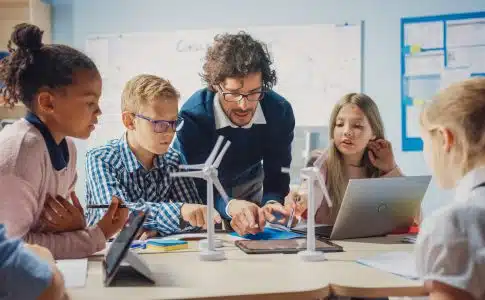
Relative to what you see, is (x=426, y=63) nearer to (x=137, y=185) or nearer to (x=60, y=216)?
(x=137, y=185)

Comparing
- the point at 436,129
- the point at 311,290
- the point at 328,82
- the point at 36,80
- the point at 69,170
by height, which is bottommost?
the point at 311,290

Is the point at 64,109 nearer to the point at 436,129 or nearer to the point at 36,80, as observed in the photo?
the point at 36,80

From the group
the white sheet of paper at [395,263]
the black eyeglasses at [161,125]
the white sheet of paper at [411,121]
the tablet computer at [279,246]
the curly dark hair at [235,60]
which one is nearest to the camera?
the white sheet of paper at [395,263]

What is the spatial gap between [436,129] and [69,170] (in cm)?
97

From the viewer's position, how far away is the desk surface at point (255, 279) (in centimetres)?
121

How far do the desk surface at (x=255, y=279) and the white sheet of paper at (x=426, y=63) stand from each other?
248 cm

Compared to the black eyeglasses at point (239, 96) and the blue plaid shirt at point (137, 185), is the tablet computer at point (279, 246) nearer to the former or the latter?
the blue plaid shirt at point (137, 185)

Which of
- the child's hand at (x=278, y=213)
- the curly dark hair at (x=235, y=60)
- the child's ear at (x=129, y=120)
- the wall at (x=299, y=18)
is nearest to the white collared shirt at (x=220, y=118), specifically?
the curly dark hair at (x=235, y=60)

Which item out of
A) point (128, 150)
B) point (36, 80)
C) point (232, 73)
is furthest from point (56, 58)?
point (232, 73)

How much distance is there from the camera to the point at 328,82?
154 inches

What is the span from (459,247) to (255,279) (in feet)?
1.44

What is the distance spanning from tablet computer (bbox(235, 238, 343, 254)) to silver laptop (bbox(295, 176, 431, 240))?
0.37 feet

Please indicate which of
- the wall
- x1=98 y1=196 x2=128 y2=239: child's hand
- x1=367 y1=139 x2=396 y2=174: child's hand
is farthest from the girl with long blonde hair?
the wall

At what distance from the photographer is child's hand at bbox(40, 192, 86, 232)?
150 cm
